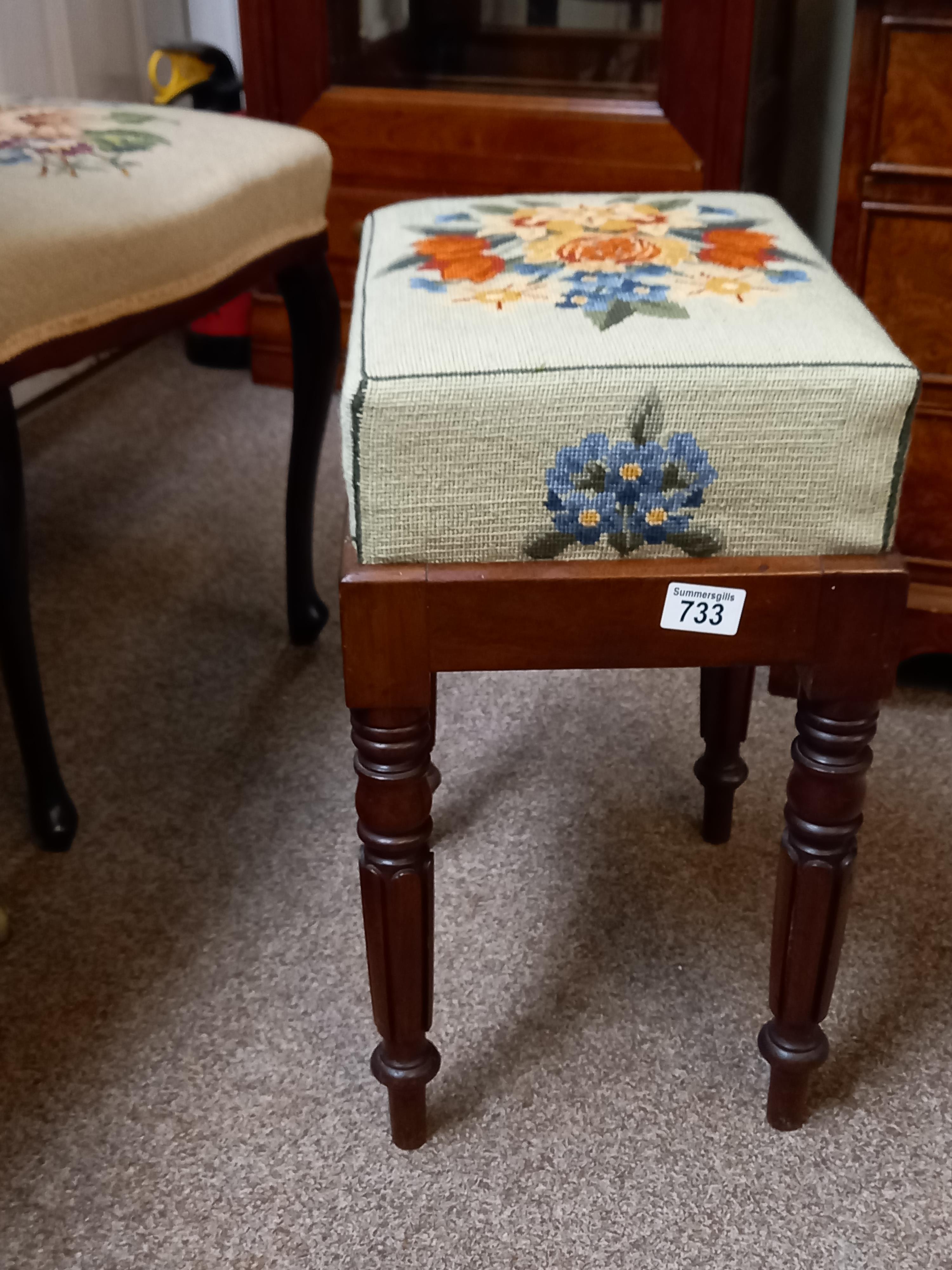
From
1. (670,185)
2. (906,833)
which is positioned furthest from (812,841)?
(670,185)

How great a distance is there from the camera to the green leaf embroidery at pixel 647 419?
0.56 m

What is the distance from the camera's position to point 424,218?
31.2 inches

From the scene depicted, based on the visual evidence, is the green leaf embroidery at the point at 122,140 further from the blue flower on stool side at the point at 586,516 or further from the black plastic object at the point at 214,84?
the black plastic object at the point at 214,84

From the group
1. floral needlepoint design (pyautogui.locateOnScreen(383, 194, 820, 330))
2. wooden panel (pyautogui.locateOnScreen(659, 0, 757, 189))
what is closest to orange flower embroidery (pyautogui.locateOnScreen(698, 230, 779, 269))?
floral needlepoint design (pyautogui.locateOnScreen(383, 194, 820, 330))

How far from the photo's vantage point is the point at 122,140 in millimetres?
960

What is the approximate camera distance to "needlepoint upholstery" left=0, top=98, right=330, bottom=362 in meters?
0.76

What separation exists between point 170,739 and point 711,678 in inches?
20.3

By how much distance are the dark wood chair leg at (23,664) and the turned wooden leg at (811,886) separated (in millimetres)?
549

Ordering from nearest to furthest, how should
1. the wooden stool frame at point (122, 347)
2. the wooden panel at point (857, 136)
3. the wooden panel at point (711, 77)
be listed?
the wooden stool frame at point (122, 347) → the wooden panel at point (857, 136) → the wooden panel at point (711, 77)

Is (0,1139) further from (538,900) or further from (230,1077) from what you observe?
(538,900)

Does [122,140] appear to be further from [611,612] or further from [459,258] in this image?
[611,612]

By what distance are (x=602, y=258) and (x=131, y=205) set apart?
353 millimetres

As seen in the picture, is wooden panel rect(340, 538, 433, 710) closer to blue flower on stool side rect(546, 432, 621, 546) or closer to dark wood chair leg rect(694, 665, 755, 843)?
blue flower on stool side rect(546, 432, 621, 546)

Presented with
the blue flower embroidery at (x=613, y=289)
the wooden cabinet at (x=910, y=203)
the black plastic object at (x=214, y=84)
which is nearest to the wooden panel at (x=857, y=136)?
the wooden cabinet at (x=910, y=203)
